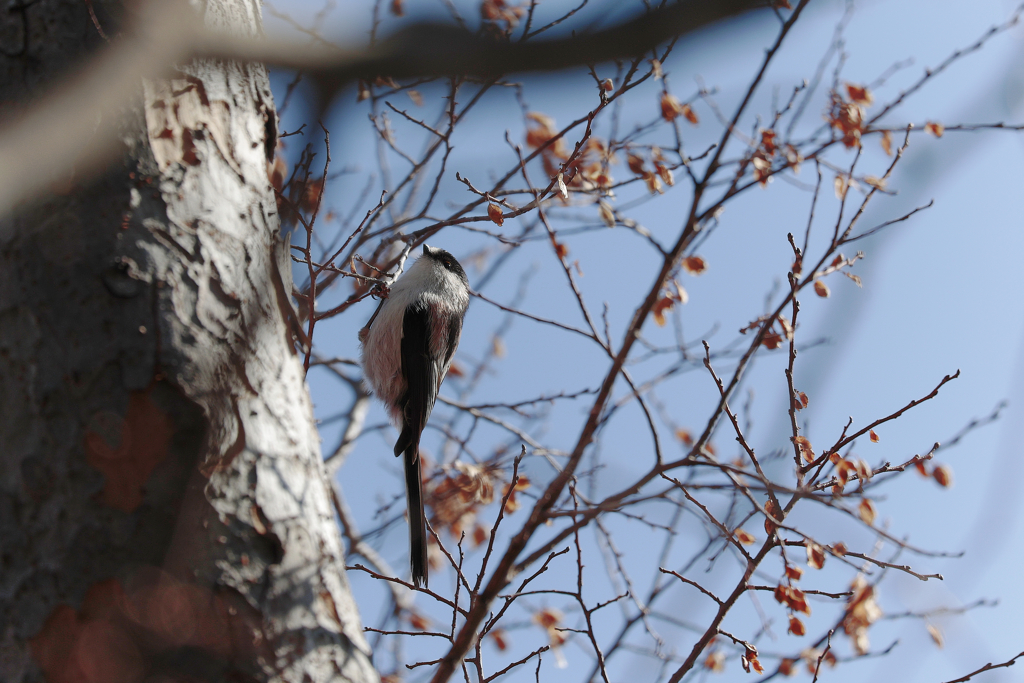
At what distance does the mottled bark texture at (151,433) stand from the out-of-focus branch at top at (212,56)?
0.04 metres

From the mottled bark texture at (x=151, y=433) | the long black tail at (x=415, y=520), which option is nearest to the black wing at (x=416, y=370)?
the long black tail at (x=415, y=520)

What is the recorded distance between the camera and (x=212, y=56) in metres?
1.20

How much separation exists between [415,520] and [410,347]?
43.8 inches

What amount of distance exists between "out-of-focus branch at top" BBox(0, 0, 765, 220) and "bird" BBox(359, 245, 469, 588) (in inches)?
99.6

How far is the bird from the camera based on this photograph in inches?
159

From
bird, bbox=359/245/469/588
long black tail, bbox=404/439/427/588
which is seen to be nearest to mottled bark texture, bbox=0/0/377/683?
long black tail, bbox=404/439/427/588

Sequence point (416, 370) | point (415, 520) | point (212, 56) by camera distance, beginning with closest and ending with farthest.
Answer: point (212, 56) → point (415, 520) → point (416, 370)

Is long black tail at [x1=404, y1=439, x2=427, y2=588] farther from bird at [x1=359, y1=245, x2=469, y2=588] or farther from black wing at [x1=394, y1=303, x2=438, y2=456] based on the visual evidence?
black wing at [x1=394, y1=303, x2=438, y2=456]

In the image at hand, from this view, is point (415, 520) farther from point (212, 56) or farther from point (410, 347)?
point (212, 56)

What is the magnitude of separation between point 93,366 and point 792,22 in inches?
81.3

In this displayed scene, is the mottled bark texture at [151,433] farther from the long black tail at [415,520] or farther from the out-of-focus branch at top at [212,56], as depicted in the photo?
the long black tail at [415,520]

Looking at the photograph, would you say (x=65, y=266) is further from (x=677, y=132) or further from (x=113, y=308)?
(x=677, y=132)

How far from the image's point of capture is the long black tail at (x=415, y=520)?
11.0ft

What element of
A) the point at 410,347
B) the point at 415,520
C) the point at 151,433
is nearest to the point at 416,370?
the point at 410,347
